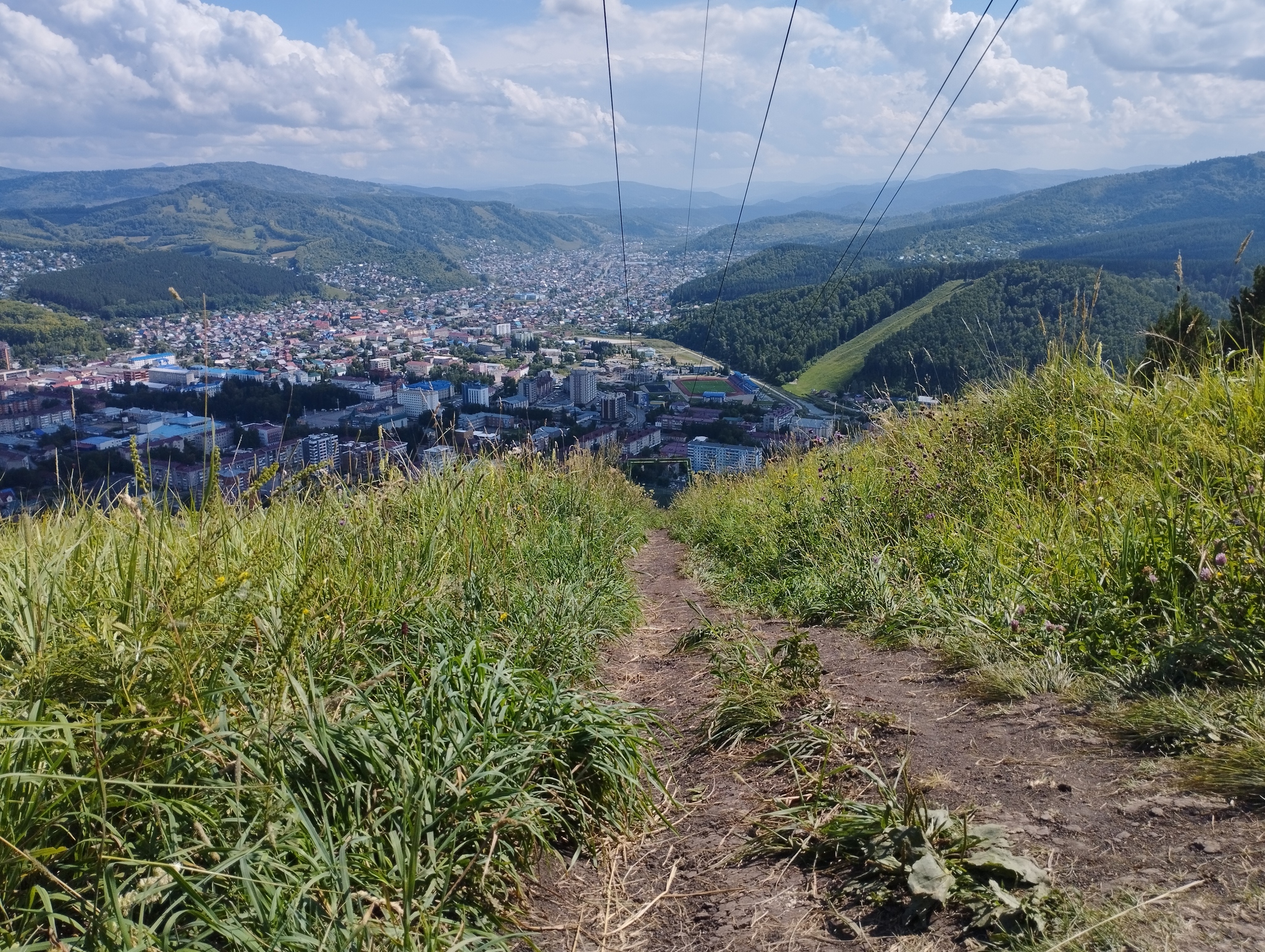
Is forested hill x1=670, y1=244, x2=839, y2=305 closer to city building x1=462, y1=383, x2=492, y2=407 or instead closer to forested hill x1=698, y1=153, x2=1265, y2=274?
forested hill x1=698, y1=153, x2=1265, y2=274

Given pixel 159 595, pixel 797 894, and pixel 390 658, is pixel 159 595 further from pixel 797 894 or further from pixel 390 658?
pixel 797 894

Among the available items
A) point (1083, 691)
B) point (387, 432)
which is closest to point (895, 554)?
point (1083, 691)

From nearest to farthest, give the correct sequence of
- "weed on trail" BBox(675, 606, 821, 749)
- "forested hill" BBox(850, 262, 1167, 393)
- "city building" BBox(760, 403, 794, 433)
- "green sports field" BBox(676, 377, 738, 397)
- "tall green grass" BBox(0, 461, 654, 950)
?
"tall green grass" BBox(0, 461, 654, 950) → "weed on trail" BBox(675, 606, 821, 749) → "city building" BBox(760, 403, 794, 433) → "forested hill" BBox(850, 262, 1167, 393) → "green sports field" BBox(676, 377, 738, 397)

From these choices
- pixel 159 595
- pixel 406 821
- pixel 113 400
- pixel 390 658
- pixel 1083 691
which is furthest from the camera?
pixel 113 400

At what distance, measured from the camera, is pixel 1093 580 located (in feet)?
8.80

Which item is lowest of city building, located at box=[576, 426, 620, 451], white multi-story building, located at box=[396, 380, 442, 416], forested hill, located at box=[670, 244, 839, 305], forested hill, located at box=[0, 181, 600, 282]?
city building, located at box=[576, 426, 620, 451]

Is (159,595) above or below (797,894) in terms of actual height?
above

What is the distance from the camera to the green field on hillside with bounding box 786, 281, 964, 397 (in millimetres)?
41312

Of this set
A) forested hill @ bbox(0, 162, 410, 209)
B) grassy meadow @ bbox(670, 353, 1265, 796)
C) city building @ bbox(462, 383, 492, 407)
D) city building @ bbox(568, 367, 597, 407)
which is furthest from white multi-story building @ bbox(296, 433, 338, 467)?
forested hill @ bbox(0, 162, 410, 209)

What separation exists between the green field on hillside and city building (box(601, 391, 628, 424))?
671 inches

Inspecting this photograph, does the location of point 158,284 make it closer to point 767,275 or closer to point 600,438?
point 767,275

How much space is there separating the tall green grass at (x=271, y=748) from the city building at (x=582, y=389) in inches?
770

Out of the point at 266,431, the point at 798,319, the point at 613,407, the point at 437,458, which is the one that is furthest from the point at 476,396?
the point at 798,319

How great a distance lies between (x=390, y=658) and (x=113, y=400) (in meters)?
11.2
